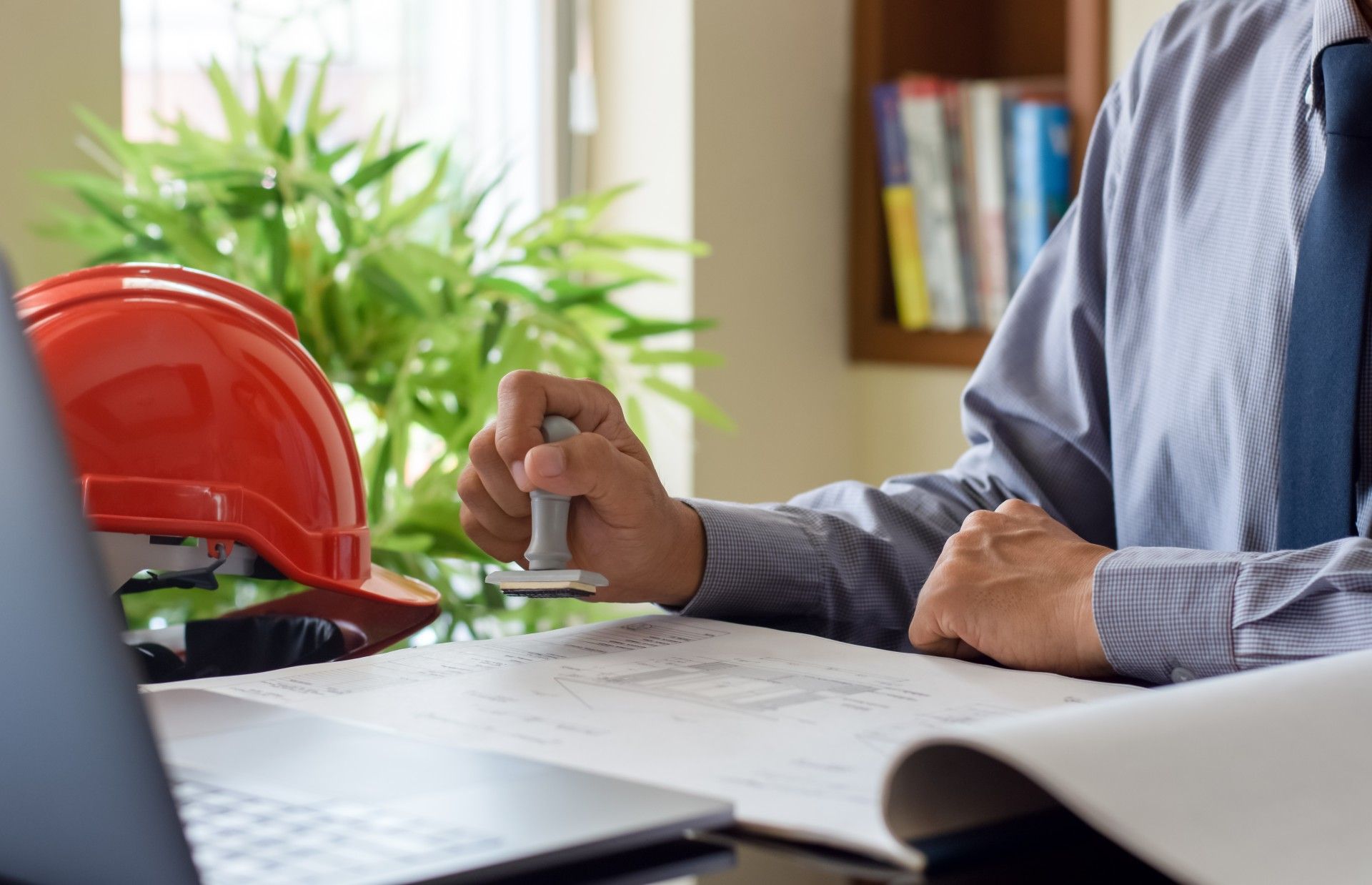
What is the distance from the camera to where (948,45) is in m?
2.45

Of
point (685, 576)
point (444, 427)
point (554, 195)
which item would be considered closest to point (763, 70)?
point (554, 195)

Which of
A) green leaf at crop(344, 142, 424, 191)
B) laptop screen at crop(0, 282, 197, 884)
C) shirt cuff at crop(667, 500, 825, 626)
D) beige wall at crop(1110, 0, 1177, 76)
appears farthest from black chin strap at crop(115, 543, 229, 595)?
beige wall at crop(1110, 0, 1177, 76)

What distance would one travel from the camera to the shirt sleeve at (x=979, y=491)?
2.81ft

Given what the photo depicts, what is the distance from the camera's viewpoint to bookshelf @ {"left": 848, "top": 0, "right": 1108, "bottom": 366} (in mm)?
2354

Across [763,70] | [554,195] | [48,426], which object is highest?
[763,70]

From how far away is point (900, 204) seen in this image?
2.32 metres

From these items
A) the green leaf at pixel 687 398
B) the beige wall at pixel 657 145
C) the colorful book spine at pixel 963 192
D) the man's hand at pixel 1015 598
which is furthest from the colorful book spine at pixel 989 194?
the man's hand at pixel 1015 598

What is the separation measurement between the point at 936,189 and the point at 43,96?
1287mm

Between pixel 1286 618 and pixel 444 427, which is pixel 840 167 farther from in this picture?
pixel 1286 618

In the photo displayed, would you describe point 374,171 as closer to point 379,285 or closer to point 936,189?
point 379,285

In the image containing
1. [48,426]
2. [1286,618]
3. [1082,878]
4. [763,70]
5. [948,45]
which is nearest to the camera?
[48,426]

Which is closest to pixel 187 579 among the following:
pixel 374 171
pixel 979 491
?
pixel 979 491

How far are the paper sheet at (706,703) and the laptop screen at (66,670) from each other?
0.56 ft

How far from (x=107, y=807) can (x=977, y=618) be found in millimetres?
485
